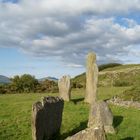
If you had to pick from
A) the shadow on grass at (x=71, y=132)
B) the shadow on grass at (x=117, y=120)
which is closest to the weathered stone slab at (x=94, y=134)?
the shadow on grass at (x=71, y=132)

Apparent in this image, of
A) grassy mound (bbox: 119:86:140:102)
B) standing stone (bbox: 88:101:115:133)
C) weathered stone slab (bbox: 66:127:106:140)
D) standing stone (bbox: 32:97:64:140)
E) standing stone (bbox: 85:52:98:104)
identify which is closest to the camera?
weathered stone slab (bbox: 66:127:106:140)

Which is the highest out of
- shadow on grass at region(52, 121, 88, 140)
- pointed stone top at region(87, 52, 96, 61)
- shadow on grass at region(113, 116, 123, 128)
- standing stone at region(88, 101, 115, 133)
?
pointed stone top at region(87, 52, 96, 61)

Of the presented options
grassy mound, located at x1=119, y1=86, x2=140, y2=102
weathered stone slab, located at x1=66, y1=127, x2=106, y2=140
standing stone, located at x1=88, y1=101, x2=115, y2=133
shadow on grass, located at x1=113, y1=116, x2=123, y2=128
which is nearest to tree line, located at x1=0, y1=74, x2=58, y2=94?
grassy mound, located at x1=119, y1=86, x2=140, y2=102

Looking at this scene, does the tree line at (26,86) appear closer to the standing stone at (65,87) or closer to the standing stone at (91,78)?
the standing stone at (65,87)

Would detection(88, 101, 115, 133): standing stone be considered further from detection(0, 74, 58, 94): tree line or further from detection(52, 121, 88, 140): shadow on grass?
detection(0, 74, 58, 94): tree line

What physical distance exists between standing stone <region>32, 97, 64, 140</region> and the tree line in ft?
81.2

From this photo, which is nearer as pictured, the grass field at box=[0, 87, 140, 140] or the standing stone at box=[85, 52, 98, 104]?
the grass field at box=[0, 87, 140, 140]

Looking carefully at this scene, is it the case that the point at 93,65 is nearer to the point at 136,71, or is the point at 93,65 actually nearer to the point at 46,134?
the point at 46,134

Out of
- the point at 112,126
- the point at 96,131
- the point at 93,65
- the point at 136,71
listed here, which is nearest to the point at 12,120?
the point at 112,126

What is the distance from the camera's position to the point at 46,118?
1816 cm

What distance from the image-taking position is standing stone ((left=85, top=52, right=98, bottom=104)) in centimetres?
3225

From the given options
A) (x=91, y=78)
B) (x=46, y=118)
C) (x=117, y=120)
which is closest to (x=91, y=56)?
(x=91, y=78)

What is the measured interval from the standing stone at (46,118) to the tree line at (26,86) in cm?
2474

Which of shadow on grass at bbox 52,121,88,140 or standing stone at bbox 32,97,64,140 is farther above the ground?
standing stone at bbox 32,97,64,140
